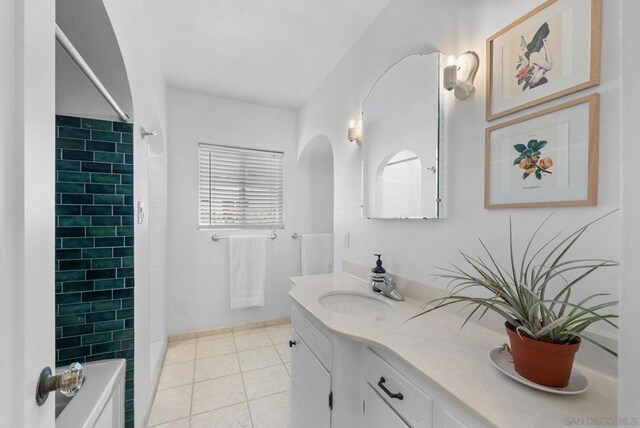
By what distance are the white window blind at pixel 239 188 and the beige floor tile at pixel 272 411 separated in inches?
63.3

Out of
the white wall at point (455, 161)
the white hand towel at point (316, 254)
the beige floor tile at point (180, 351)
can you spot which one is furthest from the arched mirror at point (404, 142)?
the beige floor tile at point (180, 351)

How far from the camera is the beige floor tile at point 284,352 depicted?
2.31 m

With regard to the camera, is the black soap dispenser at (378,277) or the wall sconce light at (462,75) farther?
the black soap dispenser at (378,277)

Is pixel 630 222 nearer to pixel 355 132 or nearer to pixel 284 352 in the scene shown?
pixel 355 132

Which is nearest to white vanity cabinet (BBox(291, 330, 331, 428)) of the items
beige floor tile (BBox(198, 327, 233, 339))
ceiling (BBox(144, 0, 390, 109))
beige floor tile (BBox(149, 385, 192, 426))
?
beige floor tile (BBox(149, 385, 192, 426))

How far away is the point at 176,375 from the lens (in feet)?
6.86

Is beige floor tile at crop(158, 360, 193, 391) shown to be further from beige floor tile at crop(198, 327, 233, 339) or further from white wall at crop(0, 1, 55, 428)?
white wall at crop(0, 1, 55, 428)

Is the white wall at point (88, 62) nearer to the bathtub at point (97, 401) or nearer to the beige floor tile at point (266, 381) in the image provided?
the bathtub at point (97, 401)

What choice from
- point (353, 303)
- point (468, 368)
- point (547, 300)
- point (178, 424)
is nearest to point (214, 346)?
point (178, 424)

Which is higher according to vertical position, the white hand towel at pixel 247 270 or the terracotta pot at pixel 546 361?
the terracotta pot at pixel 546 361

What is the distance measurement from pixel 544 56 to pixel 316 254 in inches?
89.3

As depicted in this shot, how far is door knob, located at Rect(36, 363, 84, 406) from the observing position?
50 cm

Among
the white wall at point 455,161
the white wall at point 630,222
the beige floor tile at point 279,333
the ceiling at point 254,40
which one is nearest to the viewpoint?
the white wall at point 630,222

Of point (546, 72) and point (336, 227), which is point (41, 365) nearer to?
point (546, 72)
